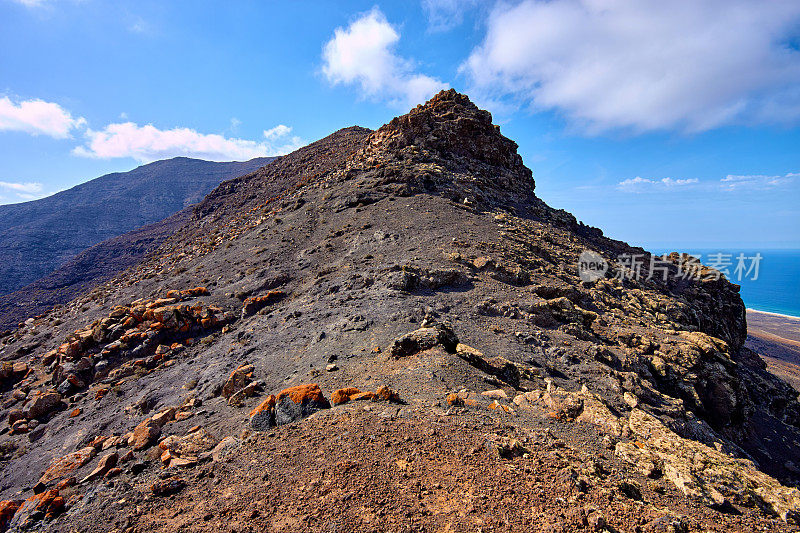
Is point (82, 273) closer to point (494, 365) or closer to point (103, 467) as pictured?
point (103, 467)

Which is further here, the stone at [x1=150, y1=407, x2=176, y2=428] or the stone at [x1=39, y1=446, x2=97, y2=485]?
the stone at [x1=150, y1=407, x2=176, y2=428]

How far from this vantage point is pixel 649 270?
22.2 m

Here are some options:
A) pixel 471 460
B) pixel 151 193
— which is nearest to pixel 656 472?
pixel 471 460

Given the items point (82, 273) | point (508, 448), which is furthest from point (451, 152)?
point (82, 273)

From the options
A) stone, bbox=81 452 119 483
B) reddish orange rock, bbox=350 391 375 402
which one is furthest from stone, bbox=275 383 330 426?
stone, bbox=81 452 119 483

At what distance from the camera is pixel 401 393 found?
6.04 metres

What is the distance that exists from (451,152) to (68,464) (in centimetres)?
2370

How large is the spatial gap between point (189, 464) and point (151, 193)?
106 meters

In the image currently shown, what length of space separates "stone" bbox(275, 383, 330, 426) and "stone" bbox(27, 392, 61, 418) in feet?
34.9

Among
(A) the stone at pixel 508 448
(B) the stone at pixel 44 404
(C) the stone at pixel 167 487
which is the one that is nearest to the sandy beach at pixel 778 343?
(A) the stone at pixel 508 448

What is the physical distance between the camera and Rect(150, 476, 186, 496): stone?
465cm

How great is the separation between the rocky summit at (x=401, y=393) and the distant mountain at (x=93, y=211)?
169ft

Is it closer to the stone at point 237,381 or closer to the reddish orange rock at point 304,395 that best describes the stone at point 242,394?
the stone at point 237,381

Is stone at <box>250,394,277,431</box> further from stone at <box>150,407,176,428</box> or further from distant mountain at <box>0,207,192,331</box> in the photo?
distant mountain at <box>0,207,192,331</box>
